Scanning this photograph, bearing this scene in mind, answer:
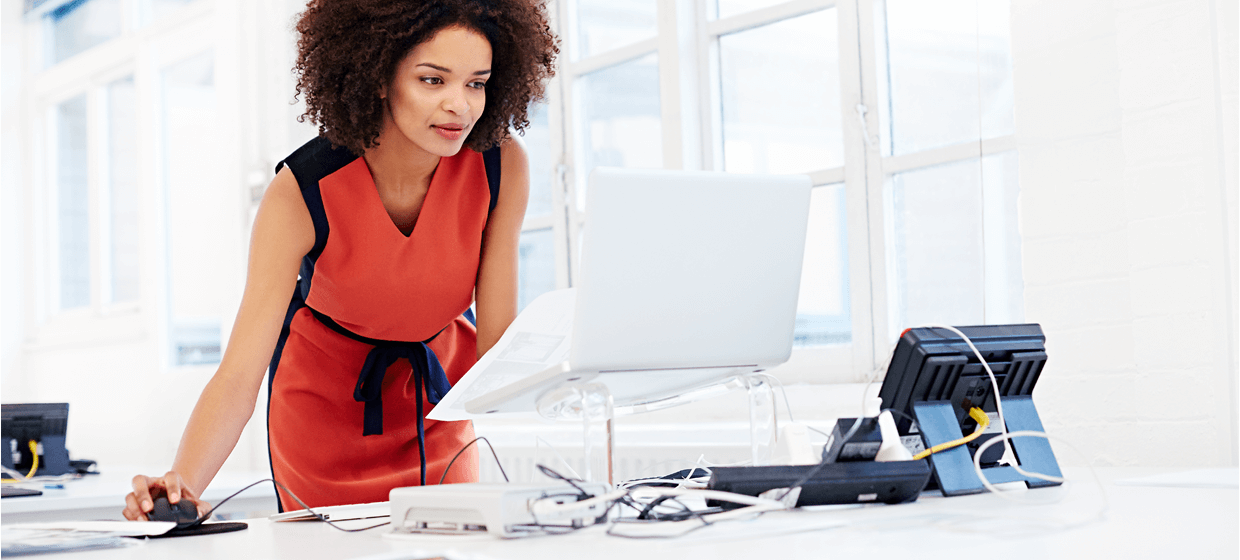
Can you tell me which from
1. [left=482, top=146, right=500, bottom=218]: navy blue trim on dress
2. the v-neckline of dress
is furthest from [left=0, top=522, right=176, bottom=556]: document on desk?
[left=482, top=146, right=500, bottom=218]: navy blue trim on dress

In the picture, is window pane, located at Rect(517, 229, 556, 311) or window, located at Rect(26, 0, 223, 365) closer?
window pane, located at Rect(517, 229, 556, 311)

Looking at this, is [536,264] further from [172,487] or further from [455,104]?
[172,487]

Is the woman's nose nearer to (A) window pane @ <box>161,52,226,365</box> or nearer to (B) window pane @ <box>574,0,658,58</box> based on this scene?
(B) window pane @ <box>574,0,658,58</box>

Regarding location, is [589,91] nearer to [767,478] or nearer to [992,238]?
[992,238]

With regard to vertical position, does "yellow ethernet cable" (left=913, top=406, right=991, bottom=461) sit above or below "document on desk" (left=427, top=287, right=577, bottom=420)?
below

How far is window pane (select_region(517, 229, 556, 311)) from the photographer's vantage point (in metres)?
3.30

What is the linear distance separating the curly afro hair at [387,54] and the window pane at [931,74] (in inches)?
36.3

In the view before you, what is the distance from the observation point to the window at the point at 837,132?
214 cm

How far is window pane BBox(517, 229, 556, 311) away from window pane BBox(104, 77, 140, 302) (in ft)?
7.57

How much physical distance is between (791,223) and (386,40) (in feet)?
2.42

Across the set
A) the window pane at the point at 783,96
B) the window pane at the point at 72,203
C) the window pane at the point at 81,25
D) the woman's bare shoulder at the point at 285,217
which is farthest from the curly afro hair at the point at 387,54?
the window pane at the point at 72,203

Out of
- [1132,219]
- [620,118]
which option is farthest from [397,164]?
[620,118]

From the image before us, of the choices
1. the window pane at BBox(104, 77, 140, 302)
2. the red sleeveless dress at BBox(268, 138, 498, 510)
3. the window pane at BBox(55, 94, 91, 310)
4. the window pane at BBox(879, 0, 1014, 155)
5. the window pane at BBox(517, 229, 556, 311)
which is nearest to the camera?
the red sleeveless dress at BBox(268, 138, 498, 510)

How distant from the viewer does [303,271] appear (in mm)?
1721
